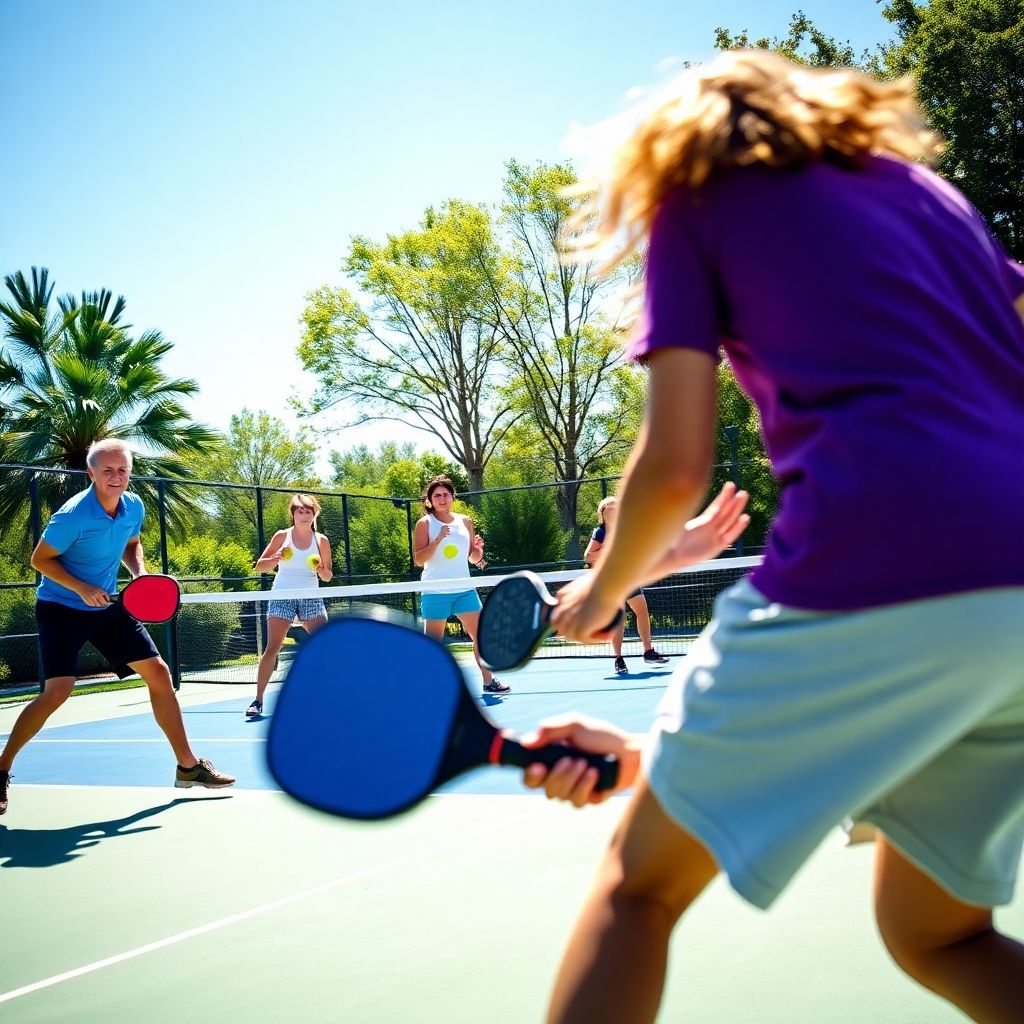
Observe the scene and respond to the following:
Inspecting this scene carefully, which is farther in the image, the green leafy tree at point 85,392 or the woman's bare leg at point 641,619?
the green leafy tree at point 85,392

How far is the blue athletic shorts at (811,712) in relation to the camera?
4.06 feet

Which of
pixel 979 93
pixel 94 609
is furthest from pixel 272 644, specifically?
pixel 979 93

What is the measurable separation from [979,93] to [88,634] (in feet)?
72.6

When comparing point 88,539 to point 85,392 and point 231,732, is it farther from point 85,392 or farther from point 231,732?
point 85,392

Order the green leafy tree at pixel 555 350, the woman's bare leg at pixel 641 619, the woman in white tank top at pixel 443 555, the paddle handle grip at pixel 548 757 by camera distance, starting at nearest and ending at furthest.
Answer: the paddle handle grip at pixel 548 757 < the woman in white tank top at pixel 443 555 < the woman's bare leg at pixel 641 619 < the green leafy tree at pixel 555 350

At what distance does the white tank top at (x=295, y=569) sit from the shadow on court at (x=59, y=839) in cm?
410

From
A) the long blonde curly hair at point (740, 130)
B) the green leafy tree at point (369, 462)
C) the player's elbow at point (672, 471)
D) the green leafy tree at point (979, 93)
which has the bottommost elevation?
the green leafy tree at point (369, 462)

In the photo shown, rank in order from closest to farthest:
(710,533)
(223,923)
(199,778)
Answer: (710,533)
(223,923)
(199,778)

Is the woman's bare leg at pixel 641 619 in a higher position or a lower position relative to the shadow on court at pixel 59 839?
lower

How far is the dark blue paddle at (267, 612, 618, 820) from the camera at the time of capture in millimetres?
1540

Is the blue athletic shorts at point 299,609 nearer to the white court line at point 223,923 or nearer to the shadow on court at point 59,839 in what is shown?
the shadow on court at point 59,839

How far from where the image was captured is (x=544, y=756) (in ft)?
4.98

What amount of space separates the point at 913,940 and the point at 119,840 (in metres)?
4.31

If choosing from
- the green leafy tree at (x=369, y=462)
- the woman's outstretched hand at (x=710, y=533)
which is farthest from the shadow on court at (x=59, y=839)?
the green leafy tree at (x=369, y=462)
